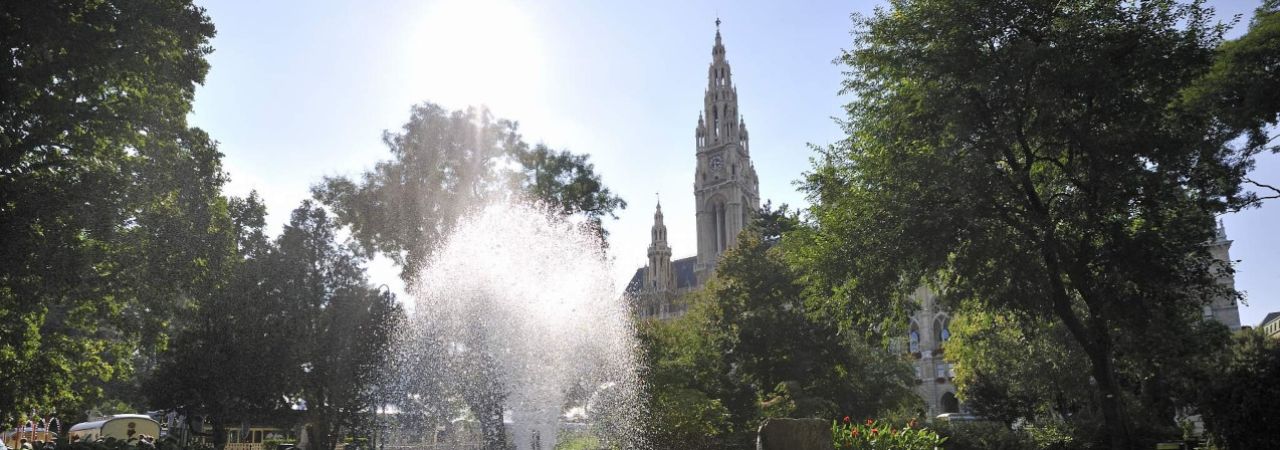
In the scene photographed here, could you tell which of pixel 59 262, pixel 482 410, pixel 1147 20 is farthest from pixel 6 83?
pixel 1147 20

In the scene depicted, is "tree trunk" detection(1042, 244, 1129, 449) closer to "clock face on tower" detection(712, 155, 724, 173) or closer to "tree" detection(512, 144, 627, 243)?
"tree" detection(512, 144, 627, 243)

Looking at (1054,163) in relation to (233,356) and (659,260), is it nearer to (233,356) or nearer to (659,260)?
(233,356)

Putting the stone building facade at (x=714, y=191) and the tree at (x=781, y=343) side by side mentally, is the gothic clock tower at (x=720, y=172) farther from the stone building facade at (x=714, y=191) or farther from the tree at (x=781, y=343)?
the tree at (x=781, y=343)

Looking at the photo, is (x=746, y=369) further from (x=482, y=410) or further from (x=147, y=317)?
(x=147, y=317)

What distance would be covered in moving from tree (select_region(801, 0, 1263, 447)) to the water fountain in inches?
307

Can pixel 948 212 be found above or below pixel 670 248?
below

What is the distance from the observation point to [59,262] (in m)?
16.5

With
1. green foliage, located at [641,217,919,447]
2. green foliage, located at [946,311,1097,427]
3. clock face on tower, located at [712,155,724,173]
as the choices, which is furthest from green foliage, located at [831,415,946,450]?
clock face on tower, located at [712,155,724,173]

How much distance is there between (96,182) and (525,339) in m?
10.8

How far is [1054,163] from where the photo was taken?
1828 centimetres

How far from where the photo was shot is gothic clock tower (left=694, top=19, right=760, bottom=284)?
314ft

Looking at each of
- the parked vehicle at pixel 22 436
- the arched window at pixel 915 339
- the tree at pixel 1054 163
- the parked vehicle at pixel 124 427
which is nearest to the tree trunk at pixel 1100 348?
the tree at pixel 1054 163

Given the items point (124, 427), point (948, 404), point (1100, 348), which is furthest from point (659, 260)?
point (1100, 348)

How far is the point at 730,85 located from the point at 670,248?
28320 mm
